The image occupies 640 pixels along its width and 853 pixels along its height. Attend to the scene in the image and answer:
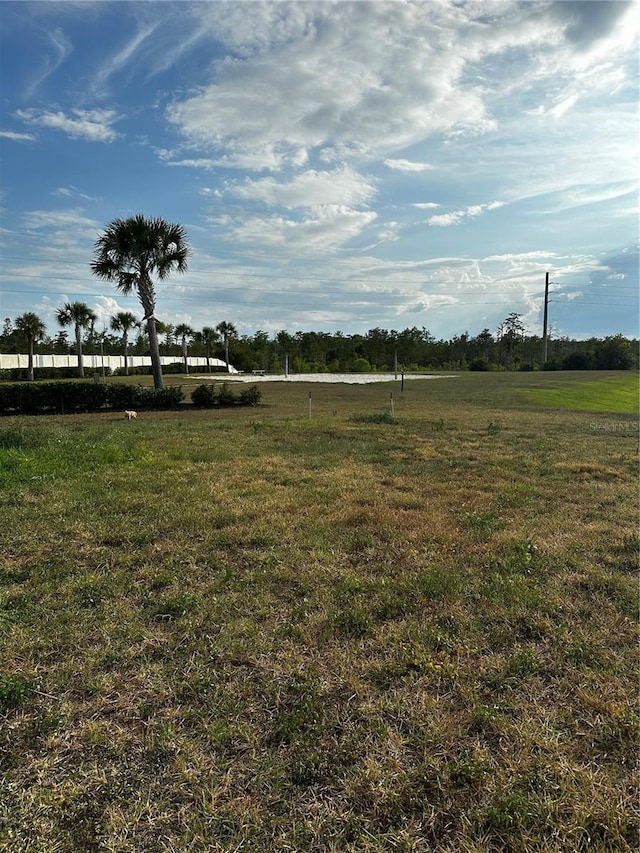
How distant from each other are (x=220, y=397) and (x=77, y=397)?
15.0 ft

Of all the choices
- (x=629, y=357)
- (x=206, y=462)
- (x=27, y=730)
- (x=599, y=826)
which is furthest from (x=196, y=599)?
(x=629, y=357)

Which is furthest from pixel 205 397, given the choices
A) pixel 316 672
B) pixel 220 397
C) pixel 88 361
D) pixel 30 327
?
pixel 88 361

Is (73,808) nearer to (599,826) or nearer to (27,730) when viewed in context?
(27,730)

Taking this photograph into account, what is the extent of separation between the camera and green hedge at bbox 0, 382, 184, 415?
15.2m

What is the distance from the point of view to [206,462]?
23.2 feet

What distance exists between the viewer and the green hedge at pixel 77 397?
49.8ft

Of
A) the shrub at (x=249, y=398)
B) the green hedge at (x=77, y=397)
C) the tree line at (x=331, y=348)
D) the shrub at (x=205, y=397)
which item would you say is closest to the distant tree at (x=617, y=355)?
the tree line at (x=331, y=348)

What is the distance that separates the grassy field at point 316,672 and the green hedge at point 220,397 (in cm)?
1242

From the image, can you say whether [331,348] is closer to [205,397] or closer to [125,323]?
[125,323]

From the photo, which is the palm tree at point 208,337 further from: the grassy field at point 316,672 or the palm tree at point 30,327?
the grassy field at point 316,672

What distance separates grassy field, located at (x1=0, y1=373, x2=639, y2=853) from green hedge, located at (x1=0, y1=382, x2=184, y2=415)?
38.3 feet

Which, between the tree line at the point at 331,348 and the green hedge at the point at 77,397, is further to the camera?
the tree line at the point at 331,348

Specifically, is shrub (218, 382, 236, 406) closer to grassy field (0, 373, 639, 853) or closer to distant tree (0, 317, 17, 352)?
grassy field (0, 373, 639, 853)

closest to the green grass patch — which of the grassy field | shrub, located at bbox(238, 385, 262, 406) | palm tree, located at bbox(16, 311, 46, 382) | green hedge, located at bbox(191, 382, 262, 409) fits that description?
shrub, located at bbox(238, 385, 262, 406)
